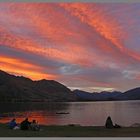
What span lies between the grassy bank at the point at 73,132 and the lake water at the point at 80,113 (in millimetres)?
133

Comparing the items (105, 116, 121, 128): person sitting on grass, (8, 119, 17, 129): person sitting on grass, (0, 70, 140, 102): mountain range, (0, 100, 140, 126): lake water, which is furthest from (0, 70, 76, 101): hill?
(105, 116, 121, 128): person sitting on grass

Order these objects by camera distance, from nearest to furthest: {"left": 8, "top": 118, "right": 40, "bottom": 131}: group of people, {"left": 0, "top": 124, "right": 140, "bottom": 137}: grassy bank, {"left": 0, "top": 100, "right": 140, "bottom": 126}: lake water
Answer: {"left": 0, "top": 124, "right": 140, "bottom": 137}: grassy bank → {"left": 8, "top": 118, "right": 40, "bottom": 131}: group of people → {"left": 0, "top": 100, "right": 140, "bottom": 126}: lake water

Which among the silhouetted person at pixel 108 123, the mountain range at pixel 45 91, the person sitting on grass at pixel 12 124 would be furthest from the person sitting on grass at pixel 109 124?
the person sitting on grass at pixel 12 124

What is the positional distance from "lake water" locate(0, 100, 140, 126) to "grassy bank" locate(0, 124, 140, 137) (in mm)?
133

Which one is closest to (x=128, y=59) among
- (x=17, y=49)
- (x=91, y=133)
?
(x=91, y=133)

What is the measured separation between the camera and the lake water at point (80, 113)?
9.47 meters

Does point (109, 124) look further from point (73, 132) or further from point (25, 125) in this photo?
point (25, 125)

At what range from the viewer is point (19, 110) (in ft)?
31.7

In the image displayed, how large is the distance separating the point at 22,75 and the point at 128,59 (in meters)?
2.11

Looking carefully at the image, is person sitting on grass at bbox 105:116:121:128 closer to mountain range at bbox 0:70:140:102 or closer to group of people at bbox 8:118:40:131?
mountain range at bbox 0:70:140:102

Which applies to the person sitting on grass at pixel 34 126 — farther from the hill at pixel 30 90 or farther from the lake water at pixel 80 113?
the hill at pixel 30 90

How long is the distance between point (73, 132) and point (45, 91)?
3.83 ft

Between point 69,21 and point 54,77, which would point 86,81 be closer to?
point 54,77

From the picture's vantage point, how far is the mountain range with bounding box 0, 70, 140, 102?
9.52 m
